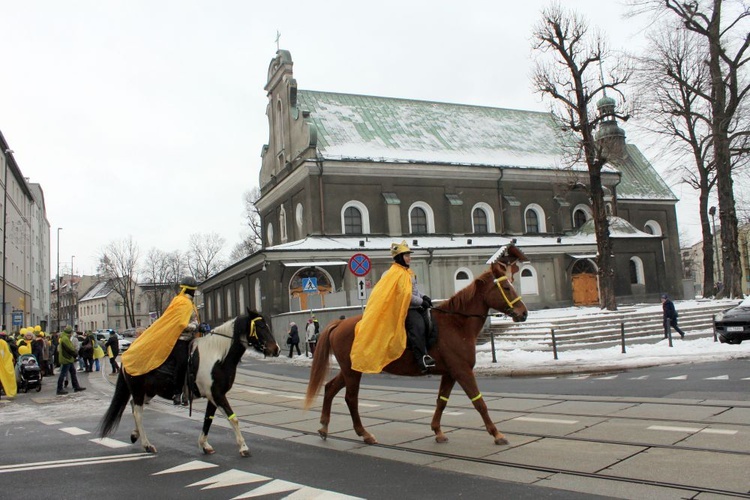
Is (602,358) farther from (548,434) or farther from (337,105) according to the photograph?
(337,105)

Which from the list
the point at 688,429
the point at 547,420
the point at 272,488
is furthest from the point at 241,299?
the point at 272,488

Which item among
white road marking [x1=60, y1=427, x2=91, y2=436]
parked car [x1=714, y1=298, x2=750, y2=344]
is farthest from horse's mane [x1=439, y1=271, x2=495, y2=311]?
parked car [x1=714, y1=298, x2=750, y2=344]

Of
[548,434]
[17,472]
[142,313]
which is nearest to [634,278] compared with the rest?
[548,434]

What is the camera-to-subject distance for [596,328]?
87.7ft

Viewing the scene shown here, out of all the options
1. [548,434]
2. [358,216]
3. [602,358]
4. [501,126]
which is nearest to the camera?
[548,434]

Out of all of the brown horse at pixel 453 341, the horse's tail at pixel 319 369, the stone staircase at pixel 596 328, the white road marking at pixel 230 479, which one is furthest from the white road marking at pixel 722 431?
the stone staircase at pixel 596 328

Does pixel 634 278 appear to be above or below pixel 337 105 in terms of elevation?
below

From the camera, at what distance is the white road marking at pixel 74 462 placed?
7.54 m

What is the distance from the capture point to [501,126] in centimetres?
4928

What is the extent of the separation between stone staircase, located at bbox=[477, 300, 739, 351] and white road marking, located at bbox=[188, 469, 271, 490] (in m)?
18.1

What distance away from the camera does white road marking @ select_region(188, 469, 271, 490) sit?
6.34 meters

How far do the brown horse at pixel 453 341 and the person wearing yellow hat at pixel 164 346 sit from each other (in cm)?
184

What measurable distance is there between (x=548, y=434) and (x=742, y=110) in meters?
31.3

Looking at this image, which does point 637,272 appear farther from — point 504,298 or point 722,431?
point 504,298
